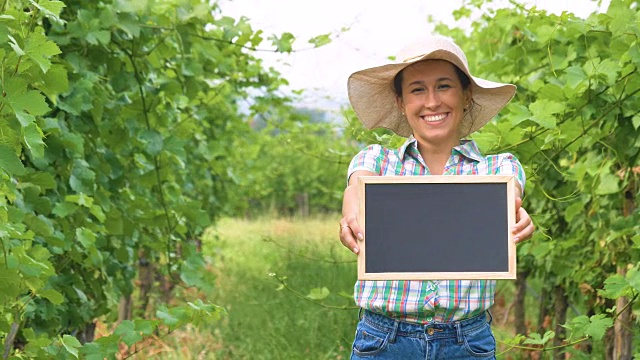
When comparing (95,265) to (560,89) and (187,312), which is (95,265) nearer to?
(187,312)

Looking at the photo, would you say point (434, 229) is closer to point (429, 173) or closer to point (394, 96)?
point (429, 173)

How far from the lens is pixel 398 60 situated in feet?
8.06

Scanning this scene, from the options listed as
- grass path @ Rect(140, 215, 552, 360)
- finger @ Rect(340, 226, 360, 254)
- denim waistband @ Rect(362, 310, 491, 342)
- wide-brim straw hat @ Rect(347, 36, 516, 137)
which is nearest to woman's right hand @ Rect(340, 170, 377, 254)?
finger @ Rect(340, 226, 360, 254)

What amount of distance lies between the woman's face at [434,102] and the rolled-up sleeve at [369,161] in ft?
0.32

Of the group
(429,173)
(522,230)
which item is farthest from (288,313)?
(522,230)

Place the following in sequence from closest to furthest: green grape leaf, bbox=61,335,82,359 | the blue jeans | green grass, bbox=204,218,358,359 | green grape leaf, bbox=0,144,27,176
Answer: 1. green grape leaf, bbox=0,144,27,176
2. the blue jeans
3. green grape leaf, bbox=61,335,82,359
4. green grass, bbox=204,218,358,359

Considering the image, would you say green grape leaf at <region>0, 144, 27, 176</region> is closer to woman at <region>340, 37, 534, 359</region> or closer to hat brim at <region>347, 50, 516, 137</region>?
woman at <region>340, 37, 534, 359</region>

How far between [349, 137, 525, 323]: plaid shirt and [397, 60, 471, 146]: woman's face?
0.05 metres

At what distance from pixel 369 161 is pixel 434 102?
20 centimetres

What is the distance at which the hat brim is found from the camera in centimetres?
255

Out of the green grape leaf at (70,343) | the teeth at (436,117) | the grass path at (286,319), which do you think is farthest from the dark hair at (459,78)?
the grass path at (286,319)

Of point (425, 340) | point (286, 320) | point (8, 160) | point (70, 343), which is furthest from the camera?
point (286, 320)

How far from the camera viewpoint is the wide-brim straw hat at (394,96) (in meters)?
2.46

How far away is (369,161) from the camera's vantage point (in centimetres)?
244
